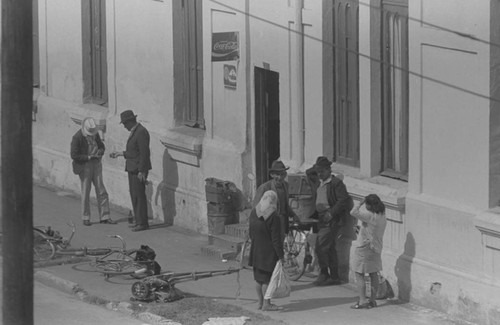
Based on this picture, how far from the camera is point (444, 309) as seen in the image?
14305 mm

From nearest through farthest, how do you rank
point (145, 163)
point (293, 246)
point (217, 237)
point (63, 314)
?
Answer: point (63, 314)
point (293, 246)
point (217, 237)
point (145, 163)

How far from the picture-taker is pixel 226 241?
17.5 m

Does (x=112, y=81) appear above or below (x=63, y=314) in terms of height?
above

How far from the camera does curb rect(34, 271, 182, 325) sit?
14.4 m

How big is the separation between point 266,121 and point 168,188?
252 centimetres

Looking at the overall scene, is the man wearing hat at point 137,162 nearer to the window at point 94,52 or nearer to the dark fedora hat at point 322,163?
the window at point 94,52

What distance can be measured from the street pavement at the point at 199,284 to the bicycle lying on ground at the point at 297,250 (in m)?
0.16

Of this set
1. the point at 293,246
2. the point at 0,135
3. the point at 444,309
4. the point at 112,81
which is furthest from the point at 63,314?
the point at 112,81

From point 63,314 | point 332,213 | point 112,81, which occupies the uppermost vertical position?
point 112,81

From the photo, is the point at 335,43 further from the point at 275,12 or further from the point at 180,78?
the point at 180,78

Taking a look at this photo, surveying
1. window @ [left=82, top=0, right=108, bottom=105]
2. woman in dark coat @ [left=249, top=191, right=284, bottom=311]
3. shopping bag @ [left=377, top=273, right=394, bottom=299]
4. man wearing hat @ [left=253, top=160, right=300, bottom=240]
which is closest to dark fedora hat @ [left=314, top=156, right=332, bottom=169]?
man wearing hat @ [left=253, top=160, right=300, bottom=240]

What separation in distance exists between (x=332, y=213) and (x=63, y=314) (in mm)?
3417

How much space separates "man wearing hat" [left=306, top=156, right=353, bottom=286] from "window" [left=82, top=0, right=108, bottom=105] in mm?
6862

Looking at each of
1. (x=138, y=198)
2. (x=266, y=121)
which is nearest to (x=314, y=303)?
(x=266, y=121)
